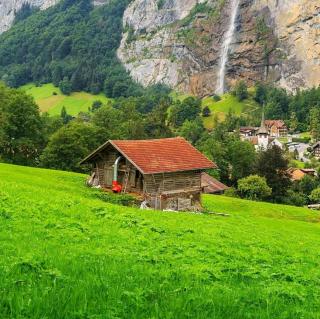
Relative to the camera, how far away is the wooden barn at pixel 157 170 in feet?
145

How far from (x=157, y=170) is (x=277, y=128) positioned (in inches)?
5966

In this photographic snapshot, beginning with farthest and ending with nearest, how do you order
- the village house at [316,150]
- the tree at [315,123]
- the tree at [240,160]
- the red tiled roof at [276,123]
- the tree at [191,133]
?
the red tiled roof at [276,123] → the tree at [315,123] → the village house at [316,150] → the tree at [191,133] → the tree at [240,160]

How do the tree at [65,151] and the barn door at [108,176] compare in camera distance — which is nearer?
the barn door at [108,176]

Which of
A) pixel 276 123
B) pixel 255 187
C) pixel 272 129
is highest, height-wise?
pixel 276 123

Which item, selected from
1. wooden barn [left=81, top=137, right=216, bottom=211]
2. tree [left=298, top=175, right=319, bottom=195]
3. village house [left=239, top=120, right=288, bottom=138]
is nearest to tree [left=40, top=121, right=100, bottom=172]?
wooden barn [left=81, top=137, right=216, bottom=211]

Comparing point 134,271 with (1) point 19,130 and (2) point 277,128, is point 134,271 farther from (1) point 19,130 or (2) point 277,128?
(2) point 277,128

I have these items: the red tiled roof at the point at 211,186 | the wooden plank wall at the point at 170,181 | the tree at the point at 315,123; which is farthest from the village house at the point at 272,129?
the wooden plank wall at the point at 170,181

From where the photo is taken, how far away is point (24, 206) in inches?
872

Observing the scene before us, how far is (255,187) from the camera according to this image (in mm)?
79750

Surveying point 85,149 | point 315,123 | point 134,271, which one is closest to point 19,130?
point 85,149

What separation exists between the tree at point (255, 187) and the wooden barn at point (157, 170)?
3327 centimetres

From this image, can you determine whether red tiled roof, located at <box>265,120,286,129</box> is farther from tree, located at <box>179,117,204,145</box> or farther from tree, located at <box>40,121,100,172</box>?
tree, located at <box>40,121,100,172</box>

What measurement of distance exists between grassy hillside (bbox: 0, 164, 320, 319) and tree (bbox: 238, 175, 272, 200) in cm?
5617

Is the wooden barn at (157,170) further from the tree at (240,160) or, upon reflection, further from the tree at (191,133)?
the tree at (191,133)
